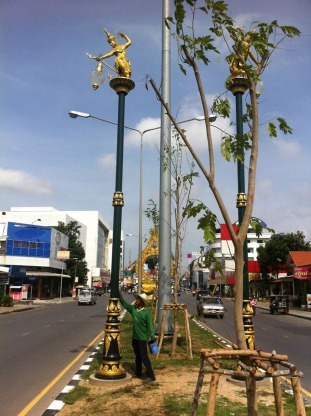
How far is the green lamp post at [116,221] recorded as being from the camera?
798 cm

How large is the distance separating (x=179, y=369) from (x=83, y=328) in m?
11.8

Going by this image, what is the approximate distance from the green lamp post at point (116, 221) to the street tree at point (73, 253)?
59.2 m

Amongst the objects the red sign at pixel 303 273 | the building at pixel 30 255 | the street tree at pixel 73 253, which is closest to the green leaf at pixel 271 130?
the red sign at pixel 303 273

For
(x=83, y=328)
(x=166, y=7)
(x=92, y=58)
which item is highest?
(x=166, y=7)

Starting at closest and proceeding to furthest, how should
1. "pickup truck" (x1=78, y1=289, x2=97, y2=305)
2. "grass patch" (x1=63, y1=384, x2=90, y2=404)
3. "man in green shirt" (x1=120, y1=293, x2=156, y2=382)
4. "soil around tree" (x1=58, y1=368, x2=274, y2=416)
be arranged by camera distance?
"soil around tree" (x1=58, y1=368, x2=274, y2=416) < "grass patch" (x1=63, y1=384, x2=90, y2=404) < "man in green shirt" (x1=120, y1=293, x2=156, y2=382) < "pickup truck" (x1=78, y1=289, x2=97, y2=305)

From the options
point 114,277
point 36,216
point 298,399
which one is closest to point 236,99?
point 114,277

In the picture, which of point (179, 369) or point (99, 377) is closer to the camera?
point (99, 377)

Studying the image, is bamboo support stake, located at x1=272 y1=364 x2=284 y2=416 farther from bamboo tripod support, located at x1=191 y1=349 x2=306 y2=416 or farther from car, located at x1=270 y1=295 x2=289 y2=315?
car, located at x1=270 y1=295 x2=289 y2=315

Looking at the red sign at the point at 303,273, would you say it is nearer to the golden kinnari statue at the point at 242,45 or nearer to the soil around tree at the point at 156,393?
the soil around tree at the point at 156,393

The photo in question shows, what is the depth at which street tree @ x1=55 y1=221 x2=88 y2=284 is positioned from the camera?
67956 millimetres

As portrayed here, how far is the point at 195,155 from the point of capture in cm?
409

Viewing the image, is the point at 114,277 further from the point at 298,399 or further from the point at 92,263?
the point at 92,263

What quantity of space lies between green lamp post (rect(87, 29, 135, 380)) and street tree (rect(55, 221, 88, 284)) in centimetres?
5923

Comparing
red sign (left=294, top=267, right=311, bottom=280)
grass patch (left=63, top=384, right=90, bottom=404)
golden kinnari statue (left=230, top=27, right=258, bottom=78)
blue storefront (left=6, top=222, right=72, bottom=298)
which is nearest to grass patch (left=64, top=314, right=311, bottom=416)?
grass patch (left=63, top=384, right=90, bottom=404)
